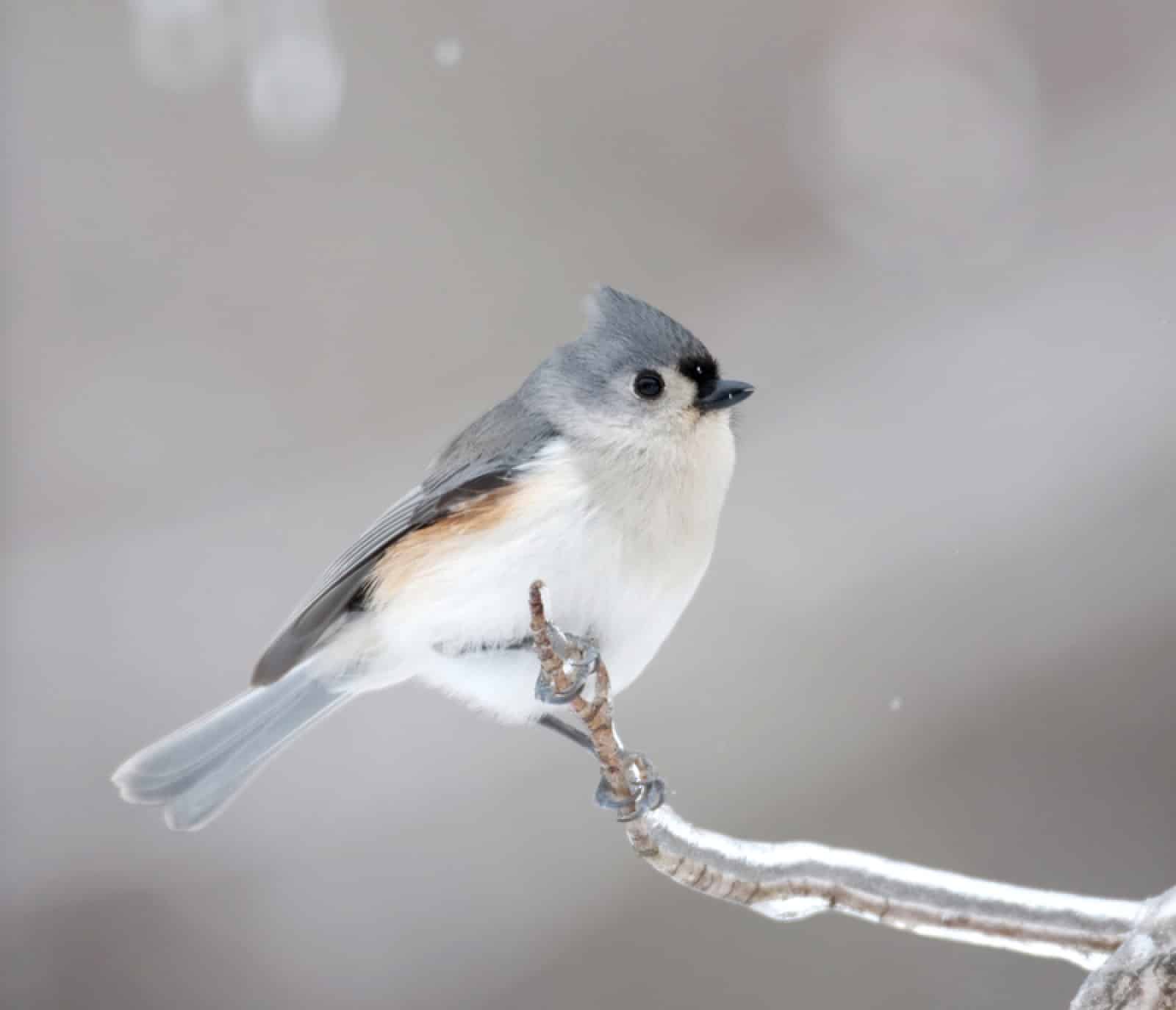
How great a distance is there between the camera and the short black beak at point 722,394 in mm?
1304

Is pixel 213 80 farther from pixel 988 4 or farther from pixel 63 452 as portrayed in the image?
pixel 988 4

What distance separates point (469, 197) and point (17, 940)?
6.07 ft

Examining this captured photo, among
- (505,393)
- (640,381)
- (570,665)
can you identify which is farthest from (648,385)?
(505,393)

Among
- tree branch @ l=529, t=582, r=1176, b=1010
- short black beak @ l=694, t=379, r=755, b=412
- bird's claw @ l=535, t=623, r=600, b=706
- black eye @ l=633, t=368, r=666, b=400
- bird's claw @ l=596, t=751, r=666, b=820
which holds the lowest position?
tree branch @ l=529, t=582, r=1176, b=1010

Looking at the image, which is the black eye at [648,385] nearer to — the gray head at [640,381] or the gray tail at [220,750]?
the gray head at [640,381]

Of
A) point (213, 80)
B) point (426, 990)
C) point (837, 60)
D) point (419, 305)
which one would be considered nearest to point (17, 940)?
point (426, 990)

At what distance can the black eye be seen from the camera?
134 cm

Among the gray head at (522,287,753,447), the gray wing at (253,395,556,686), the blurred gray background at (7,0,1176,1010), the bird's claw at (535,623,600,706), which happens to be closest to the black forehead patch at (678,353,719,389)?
the gray head at (522,287,753,447)

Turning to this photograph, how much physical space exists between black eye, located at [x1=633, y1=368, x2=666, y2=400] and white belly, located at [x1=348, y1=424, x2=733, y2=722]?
88 millimetres

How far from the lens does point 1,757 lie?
272 cm

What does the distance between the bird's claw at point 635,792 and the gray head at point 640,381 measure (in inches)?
13.8

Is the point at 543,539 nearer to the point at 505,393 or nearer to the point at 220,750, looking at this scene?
the point at 220,750

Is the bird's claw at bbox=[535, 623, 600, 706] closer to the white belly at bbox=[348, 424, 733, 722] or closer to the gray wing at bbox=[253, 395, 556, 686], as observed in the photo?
the white belly at bbox=[348, 424, 733, 722]

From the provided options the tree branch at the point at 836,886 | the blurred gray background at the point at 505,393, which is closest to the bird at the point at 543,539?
the tree branch at the point at 836,886
